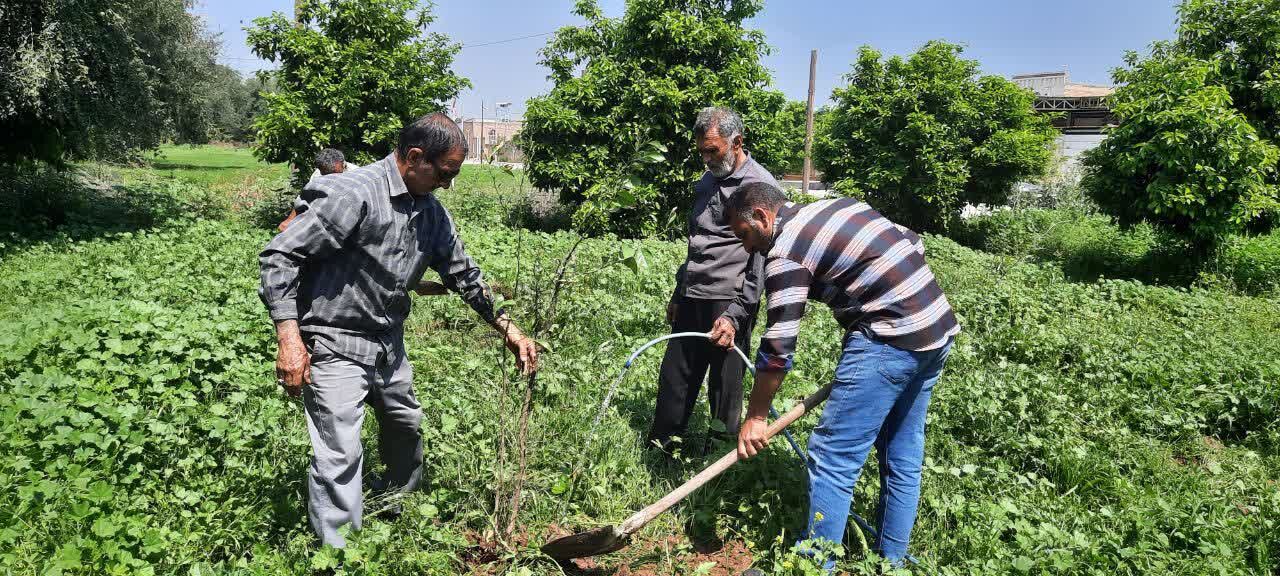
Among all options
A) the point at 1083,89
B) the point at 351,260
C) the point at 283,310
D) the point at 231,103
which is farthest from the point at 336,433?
the point at 1083,89

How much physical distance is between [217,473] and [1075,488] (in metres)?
3.87

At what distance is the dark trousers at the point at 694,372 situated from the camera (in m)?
3.94

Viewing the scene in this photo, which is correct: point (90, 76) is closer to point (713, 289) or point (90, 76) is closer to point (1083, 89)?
point (713, 289)

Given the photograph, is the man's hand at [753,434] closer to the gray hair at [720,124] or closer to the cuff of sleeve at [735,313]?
the cuff of sleeve at [735,313]

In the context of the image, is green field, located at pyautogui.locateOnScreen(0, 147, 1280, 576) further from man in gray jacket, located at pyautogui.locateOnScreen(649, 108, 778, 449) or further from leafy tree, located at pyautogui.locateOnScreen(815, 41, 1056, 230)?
leafy tree, located at pyautogui.locateOnScreen(815, 41, 1056, 230)

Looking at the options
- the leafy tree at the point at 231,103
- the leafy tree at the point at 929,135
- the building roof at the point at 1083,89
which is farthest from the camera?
the building roof at the point at 1083,89

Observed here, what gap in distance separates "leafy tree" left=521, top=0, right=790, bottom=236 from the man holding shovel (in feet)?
29.8

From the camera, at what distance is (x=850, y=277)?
284 cm

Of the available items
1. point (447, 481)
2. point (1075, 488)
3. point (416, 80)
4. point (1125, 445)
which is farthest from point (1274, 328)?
point (416, 80)

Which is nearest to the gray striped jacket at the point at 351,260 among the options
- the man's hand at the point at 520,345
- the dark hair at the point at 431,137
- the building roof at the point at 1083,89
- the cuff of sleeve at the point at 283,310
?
the cuff of sleeve at the point at 283,310

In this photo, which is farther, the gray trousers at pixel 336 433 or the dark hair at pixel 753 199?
the dark hair at pixel 753 199

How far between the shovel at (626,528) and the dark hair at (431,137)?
4.68ft

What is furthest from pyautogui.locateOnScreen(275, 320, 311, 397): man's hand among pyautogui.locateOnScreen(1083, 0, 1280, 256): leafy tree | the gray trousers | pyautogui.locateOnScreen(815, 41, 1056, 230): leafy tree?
pyautogui.locateOnScreen(815, 41, 1056, 230): leafy tree

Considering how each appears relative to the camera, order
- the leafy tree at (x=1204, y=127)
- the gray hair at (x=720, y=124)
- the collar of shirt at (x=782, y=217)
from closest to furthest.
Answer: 1. the collar of shirt at (x=782, y=217)
2. the gray hair at (x=720, y=124)
3. the leafy tree at (x=1204, y=127)
